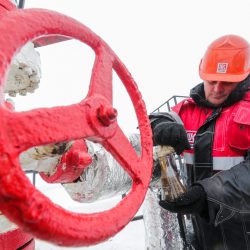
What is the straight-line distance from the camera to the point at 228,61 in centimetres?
157

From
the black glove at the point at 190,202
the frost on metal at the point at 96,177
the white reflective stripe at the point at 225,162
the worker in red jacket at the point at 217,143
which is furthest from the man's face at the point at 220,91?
the frost on metal at the point at 96,177

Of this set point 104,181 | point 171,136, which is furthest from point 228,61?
point 104,181

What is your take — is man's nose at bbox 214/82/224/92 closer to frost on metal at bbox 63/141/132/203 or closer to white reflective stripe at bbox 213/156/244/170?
white reflective stripe at bbox 213/156/244/170

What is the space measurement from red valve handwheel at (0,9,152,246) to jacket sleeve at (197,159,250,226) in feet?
1.81

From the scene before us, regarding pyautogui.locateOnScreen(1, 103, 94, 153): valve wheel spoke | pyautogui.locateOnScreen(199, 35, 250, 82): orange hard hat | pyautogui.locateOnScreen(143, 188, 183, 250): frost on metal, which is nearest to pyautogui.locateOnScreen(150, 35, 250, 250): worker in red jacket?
pyautogui.locateOnScreen(199, 35, 250, 82): orange hard hat

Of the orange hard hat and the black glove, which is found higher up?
the orange hard hat

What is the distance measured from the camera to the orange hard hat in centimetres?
153

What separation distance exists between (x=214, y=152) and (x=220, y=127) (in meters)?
0.12

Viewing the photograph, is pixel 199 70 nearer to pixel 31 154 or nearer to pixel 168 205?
pixel 168 205

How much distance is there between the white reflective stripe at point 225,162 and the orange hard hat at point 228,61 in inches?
15.4

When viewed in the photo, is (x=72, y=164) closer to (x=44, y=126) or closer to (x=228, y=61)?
(x=44, y=126)

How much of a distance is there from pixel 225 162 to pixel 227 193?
26 cm

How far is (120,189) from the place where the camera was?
1.01 m

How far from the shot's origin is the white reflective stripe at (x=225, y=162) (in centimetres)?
139
